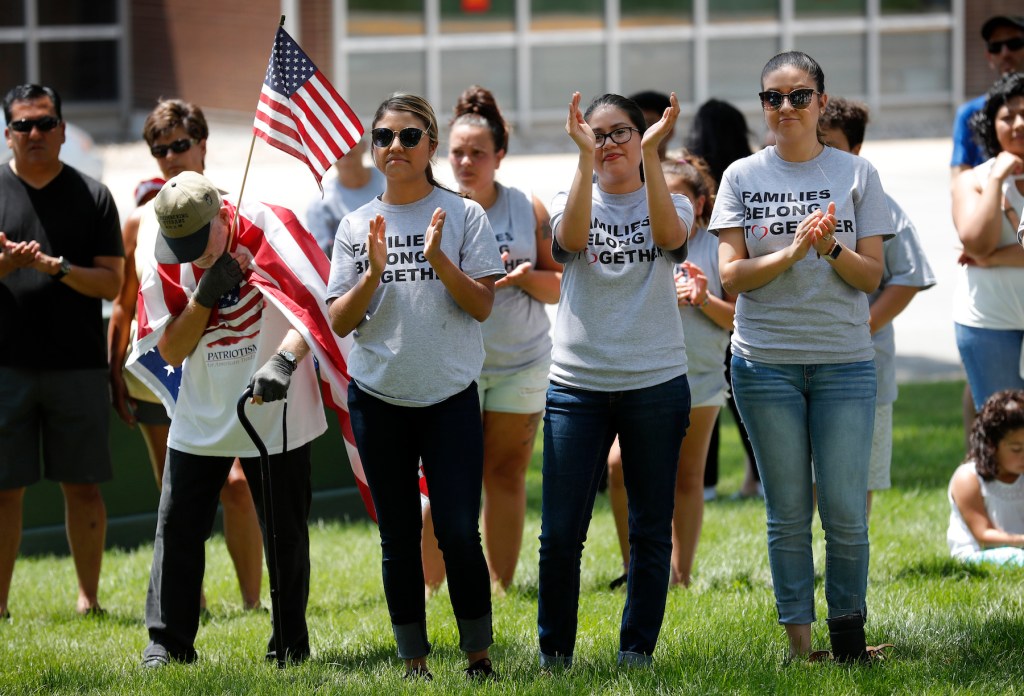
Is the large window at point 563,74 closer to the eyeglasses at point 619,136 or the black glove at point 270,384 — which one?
the eyeglasses at point 619,136

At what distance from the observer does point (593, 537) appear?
8.18m

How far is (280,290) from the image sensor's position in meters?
5.41

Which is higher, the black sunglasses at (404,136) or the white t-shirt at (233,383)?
the black sunglasses at (404,136)

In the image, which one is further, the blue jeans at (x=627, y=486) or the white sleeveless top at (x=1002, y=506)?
the white sleeveless top at (x=1002, y=506)

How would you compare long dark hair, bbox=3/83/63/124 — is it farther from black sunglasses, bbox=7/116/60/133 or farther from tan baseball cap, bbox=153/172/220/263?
tan baseball cap, bbox=153/172/220/263

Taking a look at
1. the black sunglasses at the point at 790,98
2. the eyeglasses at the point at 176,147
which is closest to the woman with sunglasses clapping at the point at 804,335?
the black sunglasses at the point at 790,98

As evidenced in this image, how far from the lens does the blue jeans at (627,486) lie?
4.91m

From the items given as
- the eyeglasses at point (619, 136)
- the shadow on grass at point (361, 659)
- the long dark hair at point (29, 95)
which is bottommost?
the shadow on grass at point (361, 659)

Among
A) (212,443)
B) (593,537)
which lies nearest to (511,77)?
(593,537)

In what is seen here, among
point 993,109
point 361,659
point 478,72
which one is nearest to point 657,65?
point 478,72

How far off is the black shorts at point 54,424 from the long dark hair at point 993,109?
14.2 feet

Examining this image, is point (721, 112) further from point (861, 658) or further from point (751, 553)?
point (861, 658)

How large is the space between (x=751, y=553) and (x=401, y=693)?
2884 millimetres

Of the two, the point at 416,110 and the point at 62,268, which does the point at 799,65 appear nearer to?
the point at 416,110
